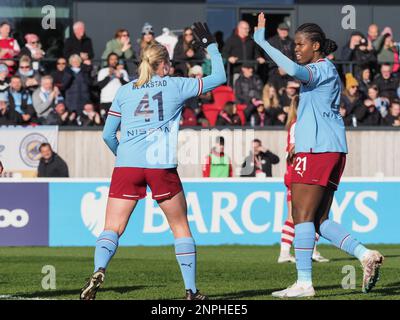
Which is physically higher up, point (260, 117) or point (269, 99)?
point (269, 99)

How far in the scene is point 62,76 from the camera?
72.2ft

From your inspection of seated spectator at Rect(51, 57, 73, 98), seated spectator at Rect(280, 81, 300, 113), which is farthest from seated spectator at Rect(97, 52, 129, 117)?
seated spectator at Rect(280, 81, 300, 113)

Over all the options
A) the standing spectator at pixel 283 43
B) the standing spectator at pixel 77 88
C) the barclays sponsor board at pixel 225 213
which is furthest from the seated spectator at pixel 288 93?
the standing spectator at pixel 77 88

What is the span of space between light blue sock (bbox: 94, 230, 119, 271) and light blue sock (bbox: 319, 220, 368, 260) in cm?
195

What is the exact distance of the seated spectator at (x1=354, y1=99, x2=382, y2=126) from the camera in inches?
895

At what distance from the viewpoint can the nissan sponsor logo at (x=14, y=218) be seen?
19109mm

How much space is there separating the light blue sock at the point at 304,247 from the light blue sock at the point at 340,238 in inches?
6.0

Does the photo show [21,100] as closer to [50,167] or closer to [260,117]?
[50,167]

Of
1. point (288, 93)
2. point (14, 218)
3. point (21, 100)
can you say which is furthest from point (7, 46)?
point (288, 93)

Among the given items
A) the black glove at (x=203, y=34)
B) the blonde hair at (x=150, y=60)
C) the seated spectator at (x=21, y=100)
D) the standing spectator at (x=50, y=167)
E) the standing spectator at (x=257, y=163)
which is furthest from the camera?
the seated spectator at (x=21, y=100)

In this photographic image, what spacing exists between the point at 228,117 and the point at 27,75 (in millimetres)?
4017

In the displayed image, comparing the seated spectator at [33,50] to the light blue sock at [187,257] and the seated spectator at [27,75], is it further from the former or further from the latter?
the light blue sock at [187,257]
